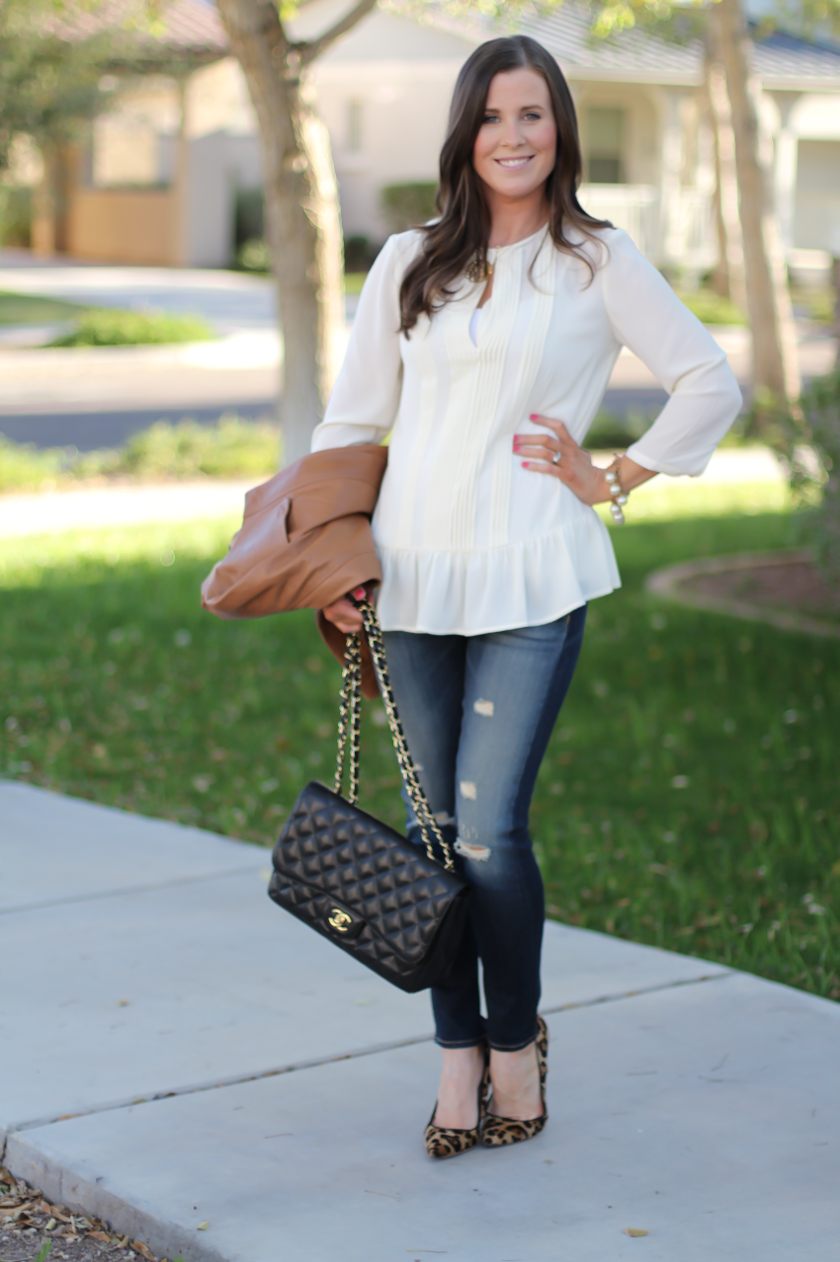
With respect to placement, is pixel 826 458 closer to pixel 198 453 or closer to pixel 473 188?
pixel 473 188

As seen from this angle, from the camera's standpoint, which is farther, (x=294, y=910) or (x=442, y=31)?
(x=442, y=31)

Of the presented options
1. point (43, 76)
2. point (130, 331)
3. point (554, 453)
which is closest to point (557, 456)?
point (554, 453)

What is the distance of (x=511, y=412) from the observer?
9.34 feet

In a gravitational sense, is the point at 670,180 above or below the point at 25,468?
above

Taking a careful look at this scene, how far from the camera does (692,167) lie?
35.4 m

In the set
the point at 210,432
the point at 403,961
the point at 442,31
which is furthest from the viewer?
the point at 442,31

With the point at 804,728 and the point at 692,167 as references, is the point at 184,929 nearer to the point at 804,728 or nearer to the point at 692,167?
the point at 804,728

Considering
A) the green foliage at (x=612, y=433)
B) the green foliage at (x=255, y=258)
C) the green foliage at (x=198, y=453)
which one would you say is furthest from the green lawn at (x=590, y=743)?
the green foliage at (x=255, y=258)

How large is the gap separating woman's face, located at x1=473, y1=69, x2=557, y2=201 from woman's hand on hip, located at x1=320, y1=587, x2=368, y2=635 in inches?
30.9

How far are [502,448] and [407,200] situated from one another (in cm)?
3100

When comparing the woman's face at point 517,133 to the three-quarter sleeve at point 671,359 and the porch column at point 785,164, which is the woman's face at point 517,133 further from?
the porch column at point 785,164

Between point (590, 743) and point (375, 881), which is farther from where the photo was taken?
point (590, 743)

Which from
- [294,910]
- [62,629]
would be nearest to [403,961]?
[294,910]

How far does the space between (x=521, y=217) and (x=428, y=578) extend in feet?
2.28
